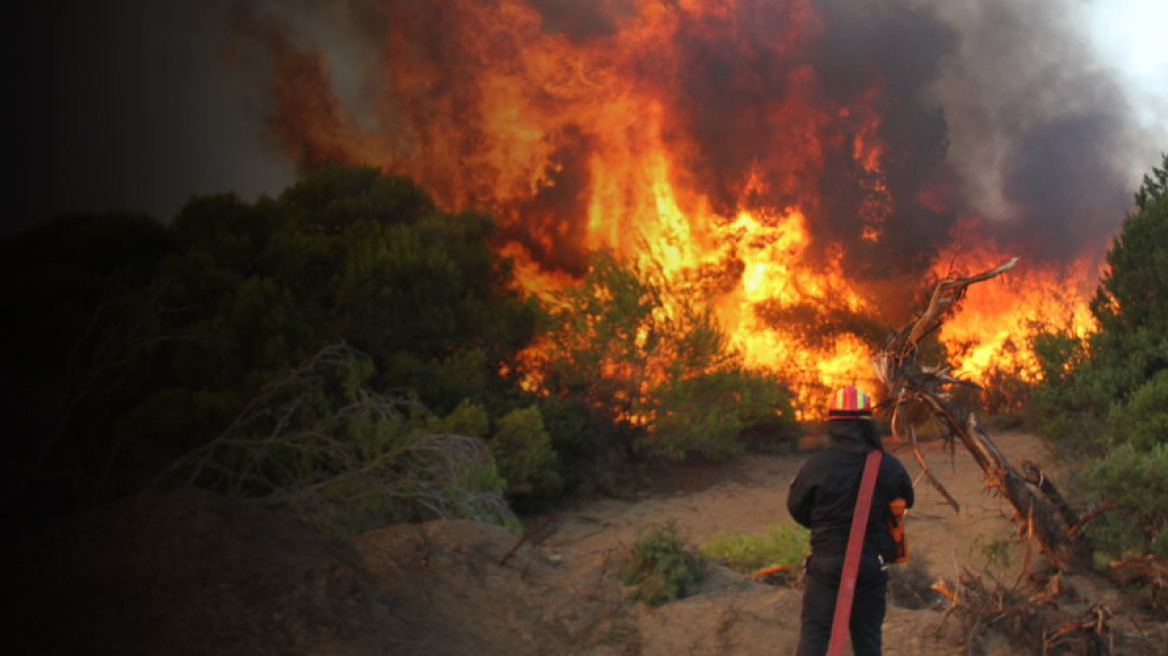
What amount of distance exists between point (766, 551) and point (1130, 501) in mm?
4305

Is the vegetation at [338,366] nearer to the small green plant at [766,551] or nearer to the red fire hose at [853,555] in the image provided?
the small green plant at [766,551]

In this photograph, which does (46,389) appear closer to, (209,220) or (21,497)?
(21,497)

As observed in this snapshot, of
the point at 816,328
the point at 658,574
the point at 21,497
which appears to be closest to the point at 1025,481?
the point at 658,574

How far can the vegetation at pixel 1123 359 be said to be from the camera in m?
12.2

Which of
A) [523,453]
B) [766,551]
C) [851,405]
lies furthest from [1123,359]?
[851,405]

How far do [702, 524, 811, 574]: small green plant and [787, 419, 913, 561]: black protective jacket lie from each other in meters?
6.71

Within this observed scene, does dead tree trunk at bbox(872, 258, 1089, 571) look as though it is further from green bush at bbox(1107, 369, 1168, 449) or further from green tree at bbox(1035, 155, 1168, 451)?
green tree at bbox(1035, 155, 1168, 451)

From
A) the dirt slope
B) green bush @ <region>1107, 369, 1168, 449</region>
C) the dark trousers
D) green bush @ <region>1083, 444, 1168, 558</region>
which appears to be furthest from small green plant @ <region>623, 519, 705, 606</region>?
green bush @ <region>1107, 369, 1168, 449</region>

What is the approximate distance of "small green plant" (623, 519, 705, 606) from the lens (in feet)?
25.4

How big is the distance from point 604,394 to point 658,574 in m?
14.6

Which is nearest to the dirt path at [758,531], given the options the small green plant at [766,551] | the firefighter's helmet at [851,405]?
the small green plant at [766,551]

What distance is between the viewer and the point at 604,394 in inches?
882

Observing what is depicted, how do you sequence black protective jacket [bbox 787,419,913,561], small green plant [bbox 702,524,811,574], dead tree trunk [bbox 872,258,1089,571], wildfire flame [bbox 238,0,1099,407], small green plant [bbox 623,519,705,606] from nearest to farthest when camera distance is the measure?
black protective jacket [bbox 787,419,913,561] → dead tree trunk [bbox 872,258,1089,571] → small green plant [bbox 623,519,705,606] → small green plant [bbox 702,524,811,574] → wildfire flame [bbox 238,0,1099,407]

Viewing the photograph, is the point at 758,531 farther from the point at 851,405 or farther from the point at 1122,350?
the point at 851,405
